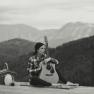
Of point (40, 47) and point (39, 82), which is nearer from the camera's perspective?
point (39, 82)

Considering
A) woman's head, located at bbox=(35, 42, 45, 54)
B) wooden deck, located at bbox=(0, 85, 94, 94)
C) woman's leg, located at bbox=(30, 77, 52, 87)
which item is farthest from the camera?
woman's head, located at bbox=(35, 42, 45, 54)

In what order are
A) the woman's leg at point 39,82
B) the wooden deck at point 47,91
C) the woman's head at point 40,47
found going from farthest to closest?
the woman's head at point 40,47 < the woman's leg at point 39,82 < the wooden deck at point 47,91

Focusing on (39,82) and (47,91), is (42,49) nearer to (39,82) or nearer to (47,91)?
(39,82)

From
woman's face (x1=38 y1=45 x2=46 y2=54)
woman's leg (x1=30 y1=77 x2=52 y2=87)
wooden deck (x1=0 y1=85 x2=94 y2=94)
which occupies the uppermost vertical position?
woman's face (x1=38 y1=45 x2=46 y2=54)

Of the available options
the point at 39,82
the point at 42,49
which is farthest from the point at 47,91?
the point at 42,49

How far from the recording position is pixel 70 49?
3450 centimetres

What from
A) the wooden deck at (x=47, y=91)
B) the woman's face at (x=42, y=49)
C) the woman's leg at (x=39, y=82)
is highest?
the woman's face at (x=42, y=49)

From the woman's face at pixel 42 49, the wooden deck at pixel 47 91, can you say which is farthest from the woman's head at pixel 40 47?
the wooden deck at pixel 47 91

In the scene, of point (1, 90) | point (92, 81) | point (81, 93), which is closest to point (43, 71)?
point (1, 90)

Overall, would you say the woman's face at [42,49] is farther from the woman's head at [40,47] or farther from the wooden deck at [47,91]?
the wooden deck at [47,91]

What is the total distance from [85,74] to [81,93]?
26.3m

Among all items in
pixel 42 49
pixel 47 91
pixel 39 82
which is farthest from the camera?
pixel 42 49

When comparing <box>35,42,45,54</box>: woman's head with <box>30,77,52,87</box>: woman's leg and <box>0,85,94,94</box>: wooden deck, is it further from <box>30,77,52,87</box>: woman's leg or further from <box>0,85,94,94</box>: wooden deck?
<box>0,85,94,94</box>: wooden deck

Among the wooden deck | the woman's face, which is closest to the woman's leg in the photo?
the wooden deck
